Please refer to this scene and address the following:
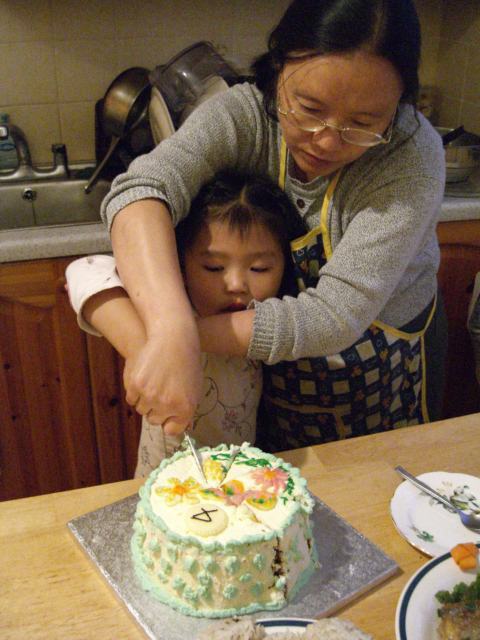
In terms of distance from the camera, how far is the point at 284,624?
70 centimetres

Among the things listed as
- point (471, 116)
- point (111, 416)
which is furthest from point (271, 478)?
point (471, 116)

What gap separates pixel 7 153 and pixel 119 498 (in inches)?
60.1

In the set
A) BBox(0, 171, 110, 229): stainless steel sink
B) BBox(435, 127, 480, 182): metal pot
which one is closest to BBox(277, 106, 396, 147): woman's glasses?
BBox(435, 127, 480, 182): metal pot

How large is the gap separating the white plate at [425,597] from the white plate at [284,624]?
3.8 inches

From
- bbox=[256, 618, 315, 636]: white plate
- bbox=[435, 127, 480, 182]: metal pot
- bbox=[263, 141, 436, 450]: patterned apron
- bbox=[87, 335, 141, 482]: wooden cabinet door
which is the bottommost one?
bbox=[87, 335, 141, 482]: wooden cabinet door

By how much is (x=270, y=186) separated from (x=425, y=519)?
61cm

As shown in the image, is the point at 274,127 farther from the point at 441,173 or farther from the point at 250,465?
the point at 250,465

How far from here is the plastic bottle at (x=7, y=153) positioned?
6.95 ft

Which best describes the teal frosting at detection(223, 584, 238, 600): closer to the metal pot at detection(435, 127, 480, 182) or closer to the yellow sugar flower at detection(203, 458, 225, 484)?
the yellow sugar flower at detection(203, 458, 225, 484)

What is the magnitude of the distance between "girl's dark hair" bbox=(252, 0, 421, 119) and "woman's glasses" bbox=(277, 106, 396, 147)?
0.08m

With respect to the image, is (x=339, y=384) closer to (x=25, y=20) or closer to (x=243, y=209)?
(x=243, y=209)

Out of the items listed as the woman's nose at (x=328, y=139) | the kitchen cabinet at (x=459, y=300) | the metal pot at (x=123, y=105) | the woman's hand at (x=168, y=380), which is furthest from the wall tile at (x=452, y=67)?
the woman's hand at (x=168, y=380)

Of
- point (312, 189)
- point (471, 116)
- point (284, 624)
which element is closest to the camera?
point (284, 624)

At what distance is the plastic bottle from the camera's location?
2.12m
